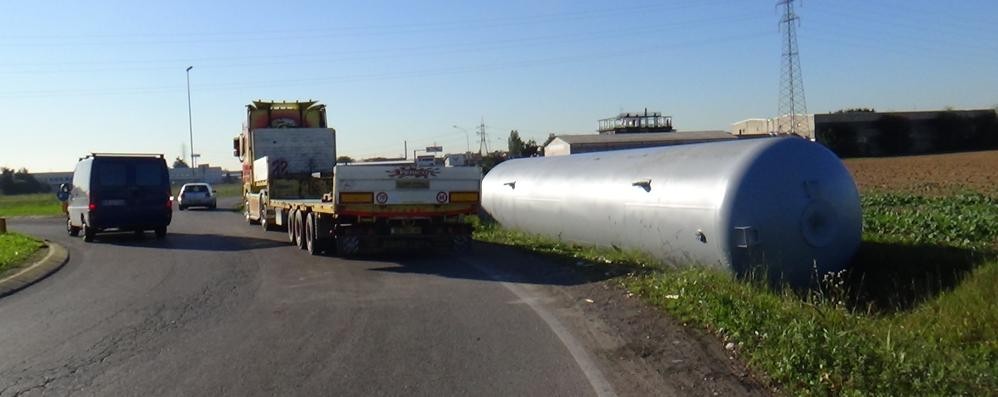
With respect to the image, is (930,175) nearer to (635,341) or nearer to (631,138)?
(631,138)

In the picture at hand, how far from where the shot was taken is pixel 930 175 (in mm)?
49156

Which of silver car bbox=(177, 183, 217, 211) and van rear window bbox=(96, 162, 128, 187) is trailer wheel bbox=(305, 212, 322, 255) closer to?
van rear window bbox=(96, 162, 128, 187)

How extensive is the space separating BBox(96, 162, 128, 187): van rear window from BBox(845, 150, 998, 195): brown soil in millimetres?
25549

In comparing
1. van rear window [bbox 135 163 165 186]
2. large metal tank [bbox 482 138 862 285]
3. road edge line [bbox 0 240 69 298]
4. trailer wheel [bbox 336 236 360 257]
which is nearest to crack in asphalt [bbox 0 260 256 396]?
road edge line [bbox 0 240 69 298]

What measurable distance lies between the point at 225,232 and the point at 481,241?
8.90 meters

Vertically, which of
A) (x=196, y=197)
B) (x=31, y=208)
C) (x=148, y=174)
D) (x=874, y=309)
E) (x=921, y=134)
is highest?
(x=921, y=134)

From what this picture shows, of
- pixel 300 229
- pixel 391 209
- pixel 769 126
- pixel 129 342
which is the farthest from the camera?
pixel 769 126

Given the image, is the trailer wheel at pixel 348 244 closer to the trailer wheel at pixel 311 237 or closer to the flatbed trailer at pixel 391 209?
the flatbed trailer at pixel 391 209

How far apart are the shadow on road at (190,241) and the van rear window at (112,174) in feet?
4.68

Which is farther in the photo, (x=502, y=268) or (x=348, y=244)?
(x=348, y=244)

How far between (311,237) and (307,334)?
9027mm

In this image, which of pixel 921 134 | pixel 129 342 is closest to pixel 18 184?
Answer: pixel 921 134

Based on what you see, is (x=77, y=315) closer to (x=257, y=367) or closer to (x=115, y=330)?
(x=115, y=330)

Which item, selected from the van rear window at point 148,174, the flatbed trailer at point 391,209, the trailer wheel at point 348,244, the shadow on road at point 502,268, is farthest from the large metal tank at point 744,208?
the van rear window at point 148,174
